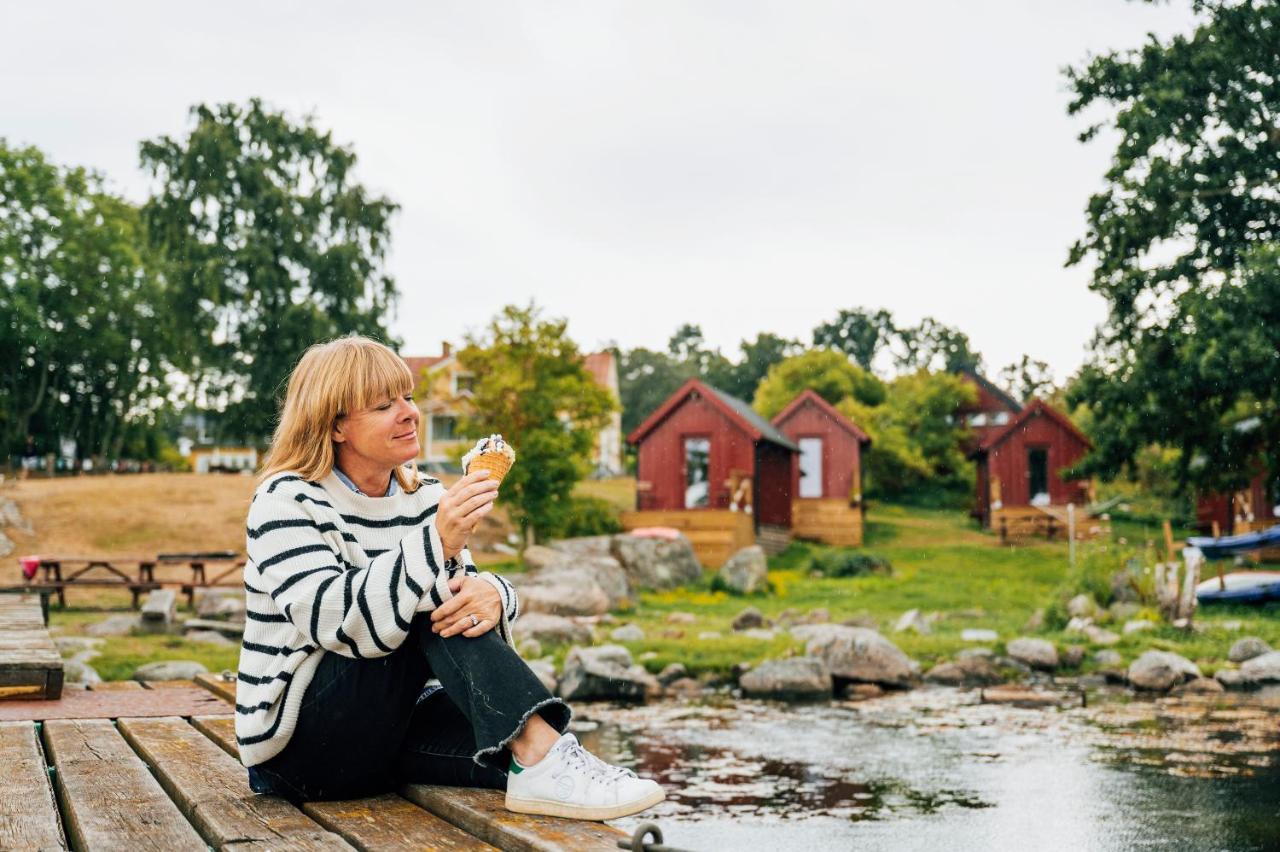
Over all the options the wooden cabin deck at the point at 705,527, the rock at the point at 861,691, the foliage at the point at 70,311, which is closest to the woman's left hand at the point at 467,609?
the rock at the point at 861,691

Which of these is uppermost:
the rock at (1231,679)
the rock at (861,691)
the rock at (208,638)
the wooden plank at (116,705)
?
the wooden plank at (116,705)

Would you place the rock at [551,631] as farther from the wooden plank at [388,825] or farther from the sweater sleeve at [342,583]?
the sweater sleeve at [342,583]

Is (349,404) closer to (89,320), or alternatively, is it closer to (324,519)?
(324,519)

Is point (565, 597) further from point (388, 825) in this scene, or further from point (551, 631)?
point (388, 825)

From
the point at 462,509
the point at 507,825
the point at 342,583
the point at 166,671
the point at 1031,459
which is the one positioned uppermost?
the point at 1031,459

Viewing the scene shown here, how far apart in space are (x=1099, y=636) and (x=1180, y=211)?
28.8 ft

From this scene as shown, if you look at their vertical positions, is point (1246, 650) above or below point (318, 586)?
below

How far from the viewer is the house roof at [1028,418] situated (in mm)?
34406

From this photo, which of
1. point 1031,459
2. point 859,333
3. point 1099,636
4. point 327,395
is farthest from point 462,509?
point 859,333

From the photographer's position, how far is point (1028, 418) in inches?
Answer: 1390

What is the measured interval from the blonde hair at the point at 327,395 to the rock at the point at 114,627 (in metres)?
12.5

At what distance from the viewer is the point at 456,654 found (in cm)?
265

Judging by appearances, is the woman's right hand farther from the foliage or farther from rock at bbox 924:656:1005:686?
the foliage

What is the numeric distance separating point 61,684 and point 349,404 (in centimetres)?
271
